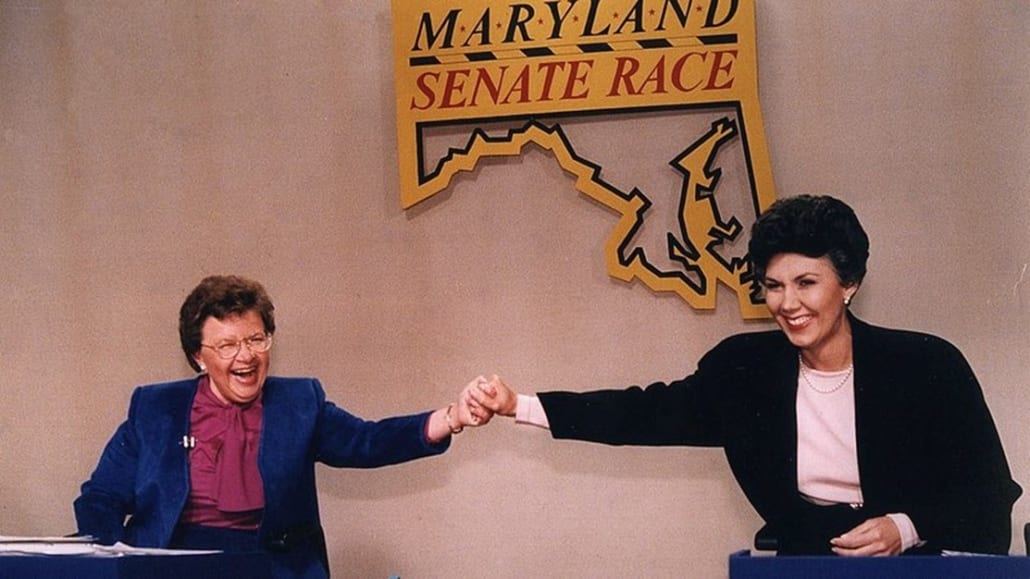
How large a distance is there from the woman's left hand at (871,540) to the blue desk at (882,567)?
27.8 inches

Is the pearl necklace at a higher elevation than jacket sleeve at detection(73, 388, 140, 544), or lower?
higher

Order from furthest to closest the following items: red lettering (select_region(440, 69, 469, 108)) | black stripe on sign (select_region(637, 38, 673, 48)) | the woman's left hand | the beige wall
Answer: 1. red lettering (select_region(440, 69, 469, 108))
2. black stripe on sign (select_region(637, 38, 673, 48))
3. the beige wall
4. the woman's left hand

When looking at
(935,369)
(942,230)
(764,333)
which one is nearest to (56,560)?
(764,333)

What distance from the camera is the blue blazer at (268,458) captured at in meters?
3.21

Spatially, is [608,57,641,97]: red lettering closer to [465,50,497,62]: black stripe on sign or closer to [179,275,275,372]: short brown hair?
[465,50,497,62]: black stripe on sign

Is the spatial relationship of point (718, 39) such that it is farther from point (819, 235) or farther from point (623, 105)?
point (819, 235)

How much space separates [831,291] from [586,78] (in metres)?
1.19

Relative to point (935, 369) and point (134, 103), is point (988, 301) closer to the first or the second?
point (935, 369)

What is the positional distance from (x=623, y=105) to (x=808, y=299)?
108cm

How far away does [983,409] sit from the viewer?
2920 mm

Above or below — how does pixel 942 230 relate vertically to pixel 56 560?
above

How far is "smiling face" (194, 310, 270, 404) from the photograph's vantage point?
3.23 m

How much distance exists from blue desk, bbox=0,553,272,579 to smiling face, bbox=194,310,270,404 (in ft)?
2.71

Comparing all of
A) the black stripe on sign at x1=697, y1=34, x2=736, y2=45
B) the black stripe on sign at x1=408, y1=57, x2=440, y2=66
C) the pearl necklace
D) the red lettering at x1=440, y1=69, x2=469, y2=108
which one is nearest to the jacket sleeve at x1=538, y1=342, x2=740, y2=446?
the pearl necklace
